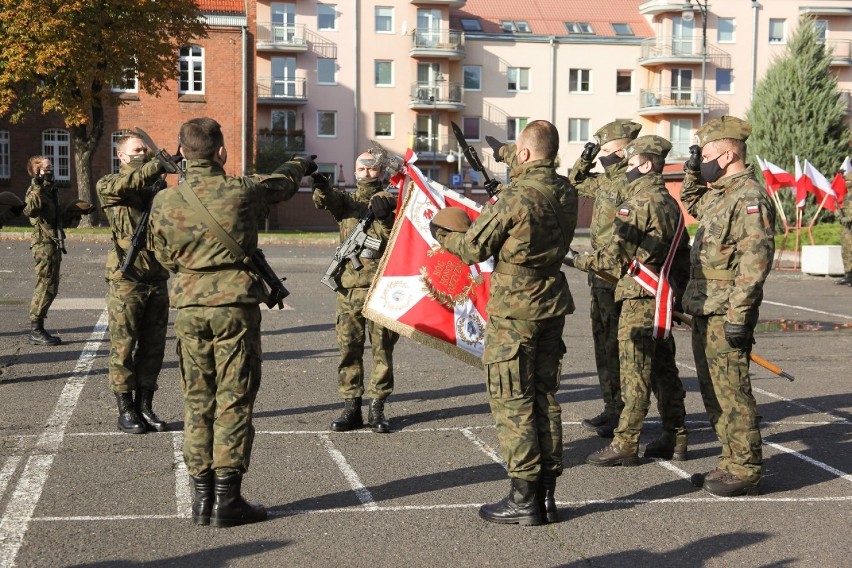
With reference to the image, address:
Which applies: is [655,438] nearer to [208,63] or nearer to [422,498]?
[422,498]

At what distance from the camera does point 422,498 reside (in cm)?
701

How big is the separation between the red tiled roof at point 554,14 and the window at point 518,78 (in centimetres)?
255

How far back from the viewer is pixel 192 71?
5206 cm

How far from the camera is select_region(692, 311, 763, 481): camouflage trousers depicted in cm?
720

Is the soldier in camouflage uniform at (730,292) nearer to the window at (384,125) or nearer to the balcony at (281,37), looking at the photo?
the balcony at (281,37)

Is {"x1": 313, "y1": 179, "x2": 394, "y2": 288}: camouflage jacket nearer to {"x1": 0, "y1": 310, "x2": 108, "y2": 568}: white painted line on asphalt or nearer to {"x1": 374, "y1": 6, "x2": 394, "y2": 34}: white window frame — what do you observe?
{"x1": 0, "y1": 310, "x2": 108, "y2": 568}: white painted line on asphalt

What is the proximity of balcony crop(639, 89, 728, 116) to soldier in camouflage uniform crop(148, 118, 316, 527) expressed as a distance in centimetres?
6134

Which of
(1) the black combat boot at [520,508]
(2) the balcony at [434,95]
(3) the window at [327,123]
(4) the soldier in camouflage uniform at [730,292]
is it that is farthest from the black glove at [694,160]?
(3) the window at [327,123]

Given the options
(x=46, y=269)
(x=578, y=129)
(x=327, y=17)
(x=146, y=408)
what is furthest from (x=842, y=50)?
(x=146, y=408)

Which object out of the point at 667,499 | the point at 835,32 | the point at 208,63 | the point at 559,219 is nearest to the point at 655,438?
the point at 667,499

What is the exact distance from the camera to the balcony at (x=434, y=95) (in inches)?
2478

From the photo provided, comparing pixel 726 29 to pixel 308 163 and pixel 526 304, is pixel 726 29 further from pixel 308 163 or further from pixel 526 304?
pixel 526 304

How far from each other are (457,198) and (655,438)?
8.36 feet

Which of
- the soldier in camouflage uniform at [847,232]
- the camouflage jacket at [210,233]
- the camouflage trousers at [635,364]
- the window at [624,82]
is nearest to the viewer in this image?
the camouflage jacket at [210,233]
